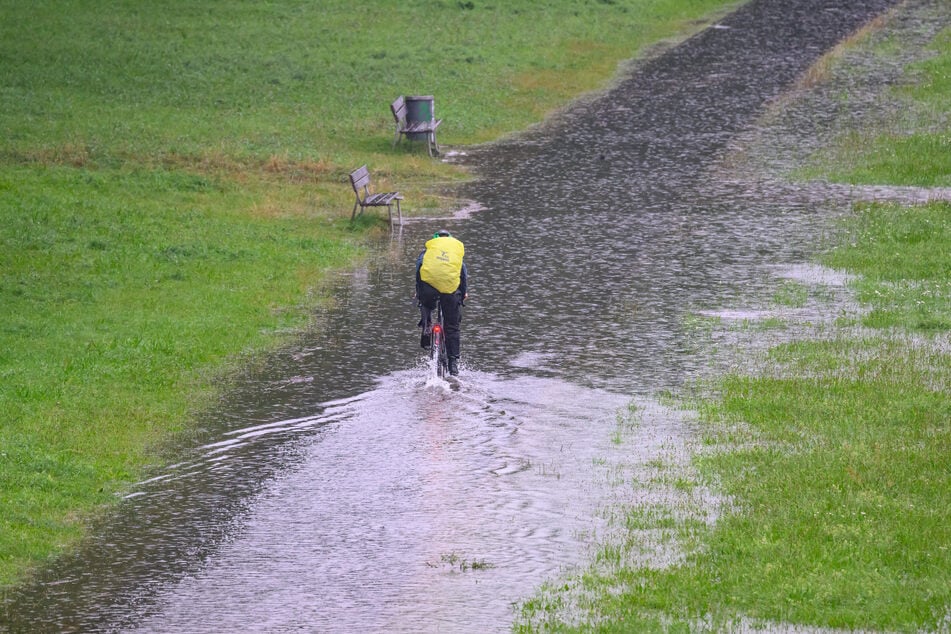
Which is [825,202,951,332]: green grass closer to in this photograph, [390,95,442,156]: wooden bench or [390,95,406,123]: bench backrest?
[390,95,442,156]: wooden bench

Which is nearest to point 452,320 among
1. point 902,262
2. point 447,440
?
point 447,440

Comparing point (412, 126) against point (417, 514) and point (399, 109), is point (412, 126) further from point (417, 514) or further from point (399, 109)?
point (417, 514)

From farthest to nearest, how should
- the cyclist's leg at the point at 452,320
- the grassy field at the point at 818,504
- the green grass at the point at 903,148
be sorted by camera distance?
the green grass at the point at 903,148
the cyclist's leg at the point at 452,320
the grassy field at the point at 818,504

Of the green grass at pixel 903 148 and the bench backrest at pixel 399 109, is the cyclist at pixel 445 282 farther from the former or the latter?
the bench backrest at pixel 399 109

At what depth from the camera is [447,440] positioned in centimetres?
1512

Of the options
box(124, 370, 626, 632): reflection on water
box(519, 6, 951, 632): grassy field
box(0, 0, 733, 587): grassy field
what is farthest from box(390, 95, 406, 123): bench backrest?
box(124, 370, 626, 632): reflection on water

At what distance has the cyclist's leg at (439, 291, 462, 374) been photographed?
1697 centimetres

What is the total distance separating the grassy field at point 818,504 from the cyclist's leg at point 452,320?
302 cm

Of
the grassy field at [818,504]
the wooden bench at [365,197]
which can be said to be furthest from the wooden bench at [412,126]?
the grassy field at [818,504]

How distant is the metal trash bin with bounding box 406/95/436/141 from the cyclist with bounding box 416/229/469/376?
17045 mm

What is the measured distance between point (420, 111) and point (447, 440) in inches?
776

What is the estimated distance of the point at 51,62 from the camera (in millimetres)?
40531

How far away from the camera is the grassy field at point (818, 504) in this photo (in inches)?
427

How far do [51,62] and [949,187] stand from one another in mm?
25441
